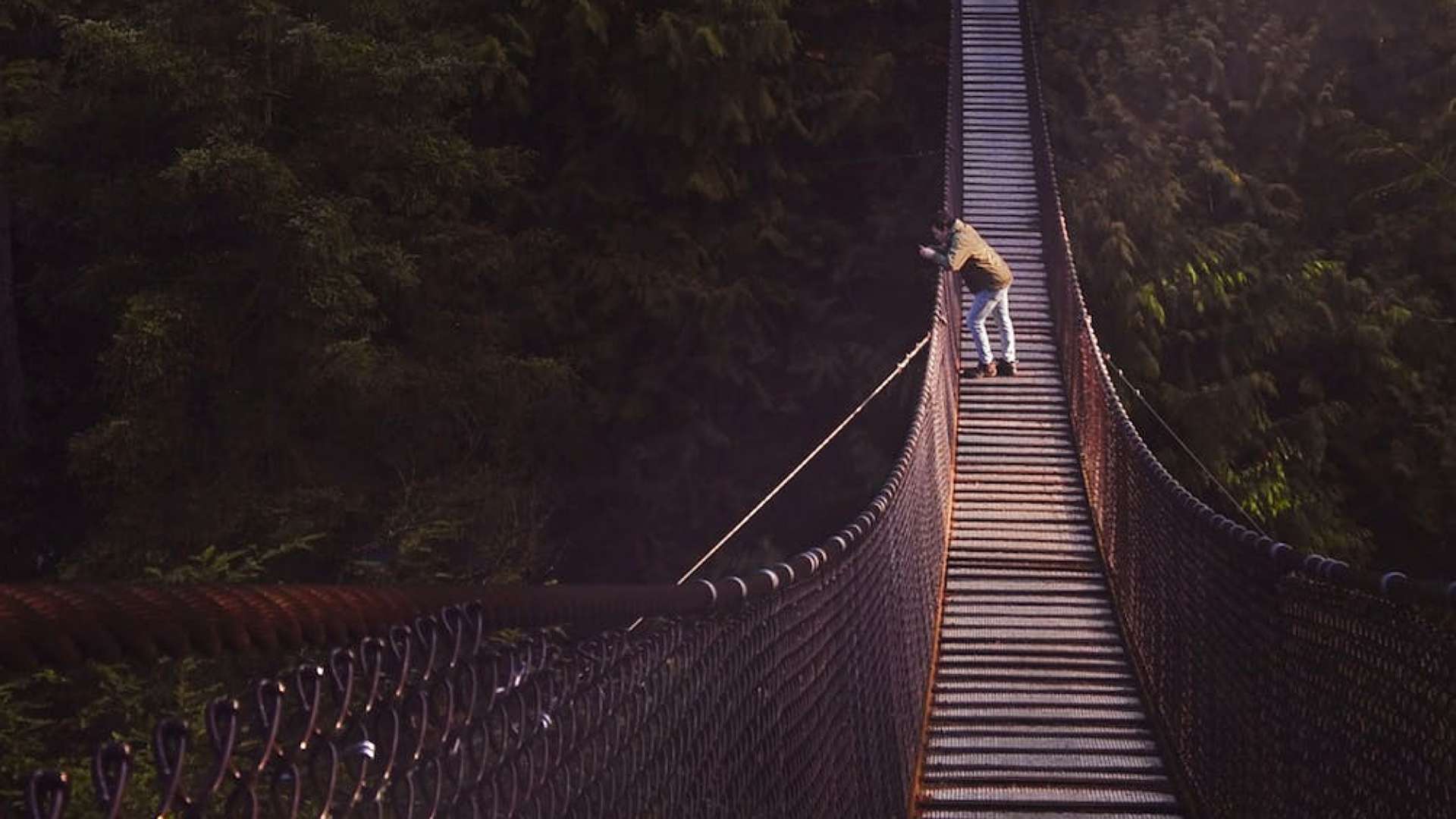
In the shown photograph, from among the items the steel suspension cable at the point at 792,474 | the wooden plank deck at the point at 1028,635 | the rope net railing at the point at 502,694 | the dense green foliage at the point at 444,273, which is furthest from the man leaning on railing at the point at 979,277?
the rope net railing at the point at 502,694

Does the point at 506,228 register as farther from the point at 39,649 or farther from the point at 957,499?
the point at 39,649

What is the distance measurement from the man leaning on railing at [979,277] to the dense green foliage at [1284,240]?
3.91 m

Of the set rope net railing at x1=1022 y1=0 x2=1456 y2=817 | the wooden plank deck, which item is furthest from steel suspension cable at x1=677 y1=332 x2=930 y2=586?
rope net railing at x1=1022 y1=0 x2=1456 y2=817

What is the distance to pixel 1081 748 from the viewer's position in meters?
6.60

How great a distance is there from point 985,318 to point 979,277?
1.25 ft

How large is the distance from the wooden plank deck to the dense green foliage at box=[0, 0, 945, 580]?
2.64 meters

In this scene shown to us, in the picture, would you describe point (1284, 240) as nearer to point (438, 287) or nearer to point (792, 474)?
point (438, 287)

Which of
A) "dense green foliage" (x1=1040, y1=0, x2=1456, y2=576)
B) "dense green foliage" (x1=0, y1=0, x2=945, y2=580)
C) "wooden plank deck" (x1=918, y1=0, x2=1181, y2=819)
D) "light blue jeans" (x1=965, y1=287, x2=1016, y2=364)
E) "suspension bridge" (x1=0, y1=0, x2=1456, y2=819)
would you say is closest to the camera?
"suspension bridge" (x1=0, y1=0, x2=1456, y2=819)

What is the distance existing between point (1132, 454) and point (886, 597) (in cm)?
239

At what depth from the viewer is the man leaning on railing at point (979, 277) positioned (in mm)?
10555

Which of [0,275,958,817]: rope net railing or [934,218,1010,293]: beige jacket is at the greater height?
[0,275,958,817]: rope net railing

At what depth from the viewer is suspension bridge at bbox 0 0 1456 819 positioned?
149cm

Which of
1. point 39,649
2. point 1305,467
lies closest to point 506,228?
point 1305,467

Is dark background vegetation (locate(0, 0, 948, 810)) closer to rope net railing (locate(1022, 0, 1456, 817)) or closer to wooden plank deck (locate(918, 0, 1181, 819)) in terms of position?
wooden plank deck (locate(918, 0, 1181, 819))
